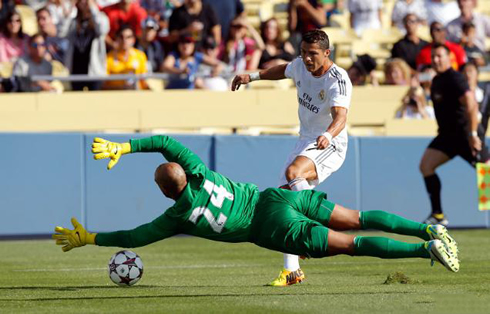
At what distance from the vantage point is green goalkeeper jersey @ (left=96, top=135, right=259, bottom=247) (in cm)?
779

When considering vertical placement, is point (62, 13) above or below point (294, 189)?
above

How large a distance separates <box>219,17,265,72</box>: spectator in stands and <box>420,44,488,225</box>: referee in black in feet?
13.7

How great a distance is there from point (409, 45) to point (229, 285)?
1093cm

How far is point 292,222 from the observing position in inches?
307

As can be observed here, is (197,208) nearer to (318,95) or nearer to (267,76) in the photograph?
(318,95)

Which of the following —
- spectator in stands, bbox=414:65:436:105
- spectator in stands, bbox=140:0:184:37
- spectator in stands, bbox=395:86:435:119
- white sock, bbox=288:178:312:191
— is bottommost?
white sock, bbox=288:178:312:191

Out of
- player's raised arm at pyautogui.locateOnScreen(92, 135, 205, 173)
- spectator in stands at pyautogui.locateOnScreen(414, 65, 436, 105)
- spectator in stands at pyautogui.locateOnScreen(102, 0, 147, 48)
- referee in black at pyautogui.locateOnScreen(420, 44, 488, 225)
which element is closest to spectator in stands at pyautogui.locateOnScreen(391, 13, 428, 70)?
spectator in stands at pyautogui.locateOnScreen(414, 65, 436, 105)

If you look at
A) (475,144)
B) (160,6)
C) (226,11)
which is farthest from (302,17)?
(475,144)

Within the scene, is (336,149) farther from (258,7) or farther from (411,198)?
(258,7)

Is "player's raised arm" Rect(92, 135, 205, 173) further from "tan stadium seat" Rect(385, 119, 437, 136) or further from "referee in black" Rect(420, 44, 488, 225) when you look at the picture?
"tan stadium seat" Rect(385, 119, 437, 136)

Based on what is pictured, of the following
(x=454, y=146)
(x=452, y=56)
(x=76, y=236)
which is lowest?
(x=76, y=236)

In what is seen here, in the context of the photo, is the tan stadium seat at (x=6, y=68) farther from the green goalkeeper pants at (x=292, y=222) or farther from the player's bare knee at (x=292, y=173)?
the green goalkeeper pants at (x=292, y=222)

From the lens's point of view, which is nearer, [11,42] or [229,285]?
[229,285]

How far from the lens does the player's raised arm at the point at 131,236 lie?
7961 mm
